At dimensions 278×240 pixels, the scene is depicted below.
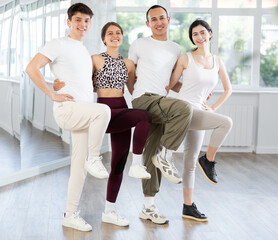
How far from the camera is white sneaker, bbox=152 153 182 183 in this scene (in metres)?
3.76

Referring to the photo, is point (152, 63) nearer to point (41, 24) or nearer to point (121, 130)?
point (121, 130)

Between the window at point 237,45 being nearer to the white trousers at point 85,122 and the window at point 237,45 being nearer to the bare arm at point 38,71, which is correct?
the white trousers at point 85,122

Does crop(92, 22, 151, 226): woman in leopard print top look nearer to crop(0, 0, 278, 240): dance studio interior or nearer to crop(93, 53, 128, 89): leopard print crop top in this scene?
crop(93, 53, 128, 89): leopard print crop top

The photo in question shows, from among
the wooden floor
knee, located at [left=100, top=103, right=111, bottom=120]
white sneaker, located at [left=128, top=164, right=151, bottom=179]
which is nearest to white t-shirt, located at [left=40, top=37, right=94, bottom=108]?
knee, located at [left=100, top=103, right=111, bottom=120]

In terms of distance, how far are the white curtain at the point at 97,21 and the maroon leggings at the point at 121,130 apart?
10.5 feet

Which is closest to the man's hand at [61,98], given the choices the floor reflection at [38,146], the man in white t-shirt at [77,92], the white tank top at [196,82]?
the man in white t-shirt at [77,92]

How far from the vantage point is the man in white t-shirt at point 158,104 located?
371cm

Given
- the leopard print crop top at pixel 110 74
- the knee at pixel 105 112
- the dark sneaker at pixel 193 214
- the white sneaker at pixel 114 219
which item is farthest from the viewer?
the dark sneaker at pixel 193 214

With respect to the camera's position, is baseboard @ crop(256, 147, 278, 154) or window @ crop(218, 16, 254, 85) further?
window @ crop(218, 16, 254, 85)

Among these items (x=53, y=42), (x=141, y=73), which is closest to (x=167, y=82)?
(x=141, y=73)

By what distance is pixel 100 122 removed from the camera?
3590mm

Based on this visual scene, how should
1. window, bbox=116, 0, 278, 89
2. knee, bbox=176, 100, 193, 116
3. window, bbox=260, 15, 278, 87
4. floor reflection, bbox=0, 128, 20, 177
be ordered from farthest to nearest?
1. window, bbox=260, 15, 278, 87
2. window, bbox=116, 0, 278, 89
3. floor reflection, bbox=0, 128, 20, 177
4. knee, bbox=176, 100, 193, 116

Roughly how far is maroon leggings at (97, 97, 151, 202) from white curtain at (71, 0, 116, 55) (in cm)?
319

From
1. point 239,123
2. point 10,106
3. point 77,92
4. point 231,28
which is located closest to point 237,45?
point 231,28
